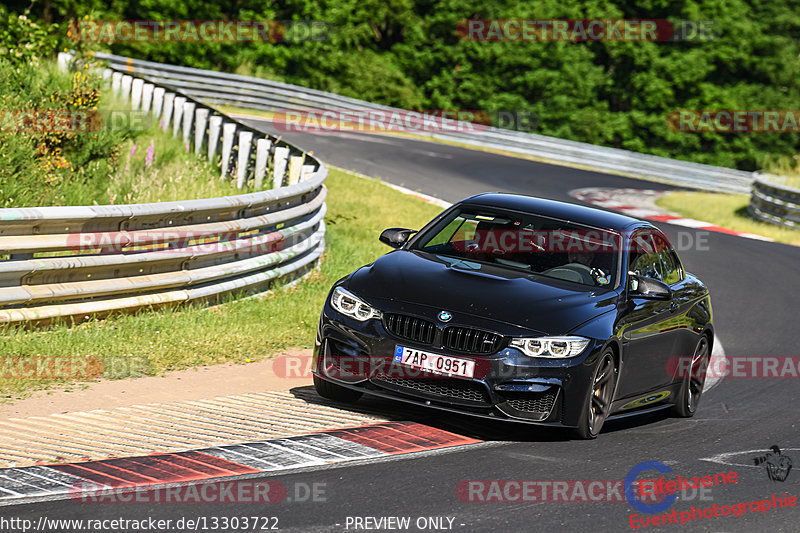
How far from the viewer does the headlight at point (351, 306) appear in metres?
7.63

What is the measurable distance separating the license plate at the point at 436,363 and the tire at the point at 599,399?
0.84m

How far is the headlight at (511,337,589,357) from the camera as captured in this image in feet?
23.8

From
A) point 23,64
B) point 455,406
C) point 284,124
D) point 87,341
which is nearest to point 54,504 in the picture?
point 455,406

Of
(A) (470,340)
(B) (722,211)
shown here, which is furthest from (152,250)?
(B) (722,211)

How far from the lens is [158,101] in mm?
22281

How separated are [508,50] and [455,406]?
48.3 meters

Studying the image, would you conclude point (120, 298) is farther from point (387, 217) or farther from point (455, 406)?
point (387, 217)

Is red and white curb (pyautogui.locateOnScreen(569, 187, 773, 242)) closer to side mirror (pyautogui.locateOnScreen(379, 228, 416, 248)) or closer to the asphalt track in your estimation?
the asphalt track

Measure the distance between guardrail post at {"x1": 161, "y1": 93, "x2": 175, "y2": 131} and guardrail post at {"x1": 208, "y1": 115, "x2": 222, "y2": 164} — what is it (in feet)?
10.2

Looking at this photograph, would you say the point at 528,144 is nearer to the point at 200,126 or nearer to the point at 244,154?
the point at 200,126

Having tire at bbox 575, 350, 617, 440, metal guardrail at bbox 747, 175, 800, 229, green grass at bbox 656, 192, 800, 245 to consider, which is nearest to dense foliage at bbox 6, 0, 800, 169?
green grass at bbox 656, 192, 800, 245

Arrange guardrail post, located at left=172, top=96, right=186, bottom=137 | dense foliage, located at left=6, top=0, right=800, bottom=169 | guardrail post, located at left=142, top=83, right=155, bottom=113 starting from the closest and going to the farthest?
guardrail post, located at left=172, top=96, right=186, bottom=137, guardrail post, located at left=142, top=83, right=155, bottom=113, dense foliage, located at left=6, top=0, right=800, bottom=169

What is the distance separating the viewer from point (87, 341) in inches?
347

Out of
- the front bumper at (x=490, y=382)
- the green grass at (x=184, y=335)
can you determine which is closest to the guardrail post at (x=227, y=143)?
the green grass at (x=184, y=335)
